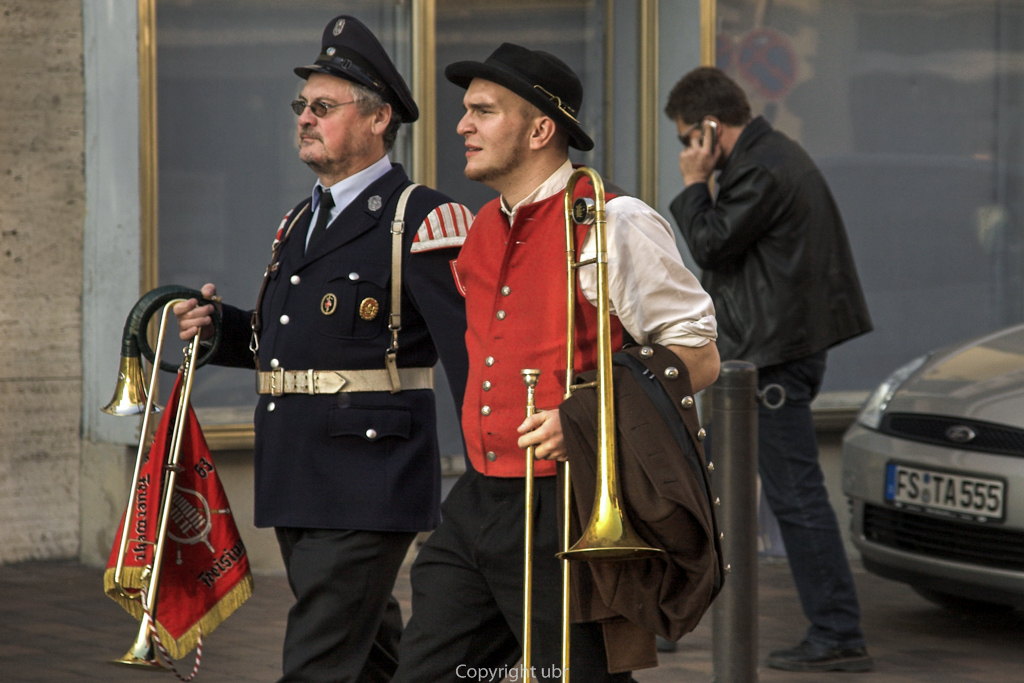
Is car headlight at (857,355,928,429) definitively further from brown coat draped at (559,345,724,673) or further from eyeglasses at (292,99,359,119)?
brown coat draped at (559,345,724,673)

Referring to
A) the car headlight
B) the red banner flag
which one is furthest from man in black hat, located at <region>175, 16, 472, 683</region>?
the car headlight

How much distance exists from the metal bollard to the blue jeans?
597 mm

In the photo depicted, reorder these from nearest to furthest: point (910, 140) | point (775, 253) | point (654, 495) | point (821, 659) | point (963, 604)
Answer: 1. point (654, 495)
2. point (821, 659)
3. point (775, 253)
4. point (963, 604)
5. point (910, 140)

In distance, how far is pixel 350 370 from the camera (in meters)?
3.90

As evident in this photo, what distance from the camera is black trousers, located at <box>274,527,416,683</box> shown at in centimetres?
376

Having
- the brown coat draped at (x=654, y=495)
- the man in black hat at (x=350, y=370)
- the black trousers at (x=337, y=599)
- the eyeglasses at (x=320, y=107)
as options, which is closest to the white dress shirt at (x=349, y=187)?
the man in black hat at (x=350, y=370)

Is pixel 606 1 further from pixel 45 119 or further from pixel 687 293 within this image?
pixel 687 293

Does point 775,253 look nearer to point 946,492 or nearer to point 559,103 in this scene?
point 946,492

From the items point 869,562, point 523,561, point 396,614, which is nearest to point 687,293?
point 523,561

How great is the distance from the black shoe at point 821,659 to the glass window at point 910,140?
335 centimetres

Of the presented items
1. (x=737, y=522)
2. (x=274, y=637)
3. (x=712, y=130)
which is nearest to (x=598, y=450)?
(x=737, y=522)

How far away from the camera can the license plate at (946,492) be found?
17.7ft

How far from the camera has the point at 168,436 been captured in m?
3.98

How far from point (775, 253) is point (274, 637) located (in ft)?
8.16
